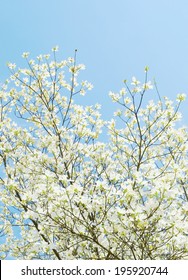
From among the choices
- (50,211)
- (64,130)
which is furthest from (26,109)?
(50,211)

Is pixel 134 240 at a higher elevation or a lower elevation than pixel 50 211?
lower

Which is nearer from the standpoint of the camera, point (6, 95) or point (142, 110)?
point (142, 110)

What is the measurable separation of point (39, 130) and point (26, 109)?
1.50 feet

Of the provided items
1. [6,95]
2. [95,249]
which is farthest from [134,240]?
[6,95]

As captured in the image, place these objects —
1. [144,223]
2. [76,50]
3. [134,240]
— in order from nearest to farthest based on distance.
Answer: [144,223], [134,240], [76,50]

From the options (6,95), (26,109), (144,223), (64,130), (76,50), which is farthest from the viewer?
(6,95)

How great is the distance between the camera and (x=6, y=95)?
27.1 feet

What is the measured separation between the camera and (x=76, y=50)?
Answer: 6457 mm
